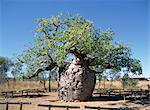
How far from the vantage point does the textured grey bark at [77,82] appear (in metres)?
25.5

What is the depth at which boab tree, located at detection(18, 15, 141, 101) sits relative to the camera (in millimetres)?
24331

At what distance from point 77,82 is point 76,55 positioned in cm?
227

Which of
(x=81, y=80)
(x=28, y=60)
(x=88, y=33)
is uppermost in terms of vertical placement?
(x=88, y=33)

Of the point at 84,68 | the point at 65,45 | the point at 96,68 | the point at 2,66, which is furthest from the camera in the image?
the point at 2,66

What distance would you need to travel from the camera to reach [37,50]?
26.6 metres

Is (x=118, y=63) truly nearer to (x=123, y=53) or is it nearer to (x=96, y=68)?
(x=123, y=53)

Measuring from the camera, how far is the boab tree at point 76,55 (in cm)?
2433

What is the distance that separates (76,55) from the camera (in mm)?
25828

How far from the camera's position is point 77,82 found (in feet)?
83.8

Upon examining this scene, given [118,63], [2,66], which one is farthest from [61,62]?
[2,66]

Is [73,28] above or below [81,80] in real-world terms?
above

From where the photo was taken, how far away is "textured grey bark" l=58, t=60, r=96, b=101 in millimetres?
25500

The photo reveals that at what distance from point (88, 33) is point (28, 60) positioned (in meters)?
6.45

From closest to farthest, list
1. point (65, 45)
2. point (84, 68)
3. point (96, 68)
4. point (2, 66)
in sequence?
point (65, 45) → point (84, 68) → point (96, 68) → point (2, 66)
